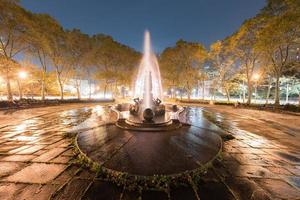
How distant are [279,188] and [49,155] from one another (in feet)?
24.2

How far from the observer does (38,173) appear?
441cm

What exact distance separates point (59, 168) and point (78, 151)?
43.5 inches

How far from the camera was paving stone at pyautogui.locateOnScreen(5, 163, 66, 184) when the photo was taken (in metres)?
4.09

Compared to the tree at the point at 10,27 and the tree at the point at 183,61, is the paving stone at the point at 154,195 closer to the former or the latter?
the tree at the point at 10,27

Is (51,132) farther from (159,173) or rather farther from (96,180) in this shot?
(159,173)

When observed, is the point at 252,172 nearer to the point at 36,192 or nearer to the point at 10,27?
the point at 36,192

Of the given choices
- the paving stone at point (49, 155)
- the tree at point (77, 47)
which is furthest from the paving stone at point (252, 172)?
the tree at point (77, 47)

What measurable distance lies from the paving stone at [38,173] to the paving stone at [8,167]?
289 millimetres

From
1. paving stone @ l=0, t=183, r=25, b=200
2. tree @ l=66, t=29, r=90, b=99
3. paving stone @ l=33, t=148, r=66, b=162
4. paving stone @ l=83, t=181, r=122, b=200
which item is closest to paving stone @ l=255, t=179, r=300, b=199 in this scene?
paving stone @ l=83, t=181, r=122, b=200

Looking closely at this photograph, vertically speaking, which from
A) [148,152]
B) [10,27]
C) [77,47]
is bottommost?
[148,152]

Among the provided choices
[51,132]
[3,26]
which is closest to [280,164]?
[51,132]

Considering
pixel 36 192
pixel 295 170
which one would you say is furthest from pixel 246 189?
pixel 36 192

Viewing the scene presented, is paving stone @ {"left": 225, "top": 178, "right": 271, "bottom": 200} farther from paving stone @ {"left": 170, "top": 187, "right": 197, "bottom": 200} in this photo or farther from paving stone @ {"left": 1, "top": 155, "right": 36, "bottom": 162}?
paving stone @ {"left": 1, "top": 155, "right": 36, "bottom": 162}

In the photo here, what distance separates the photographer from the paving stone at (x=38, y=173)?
409 cm
